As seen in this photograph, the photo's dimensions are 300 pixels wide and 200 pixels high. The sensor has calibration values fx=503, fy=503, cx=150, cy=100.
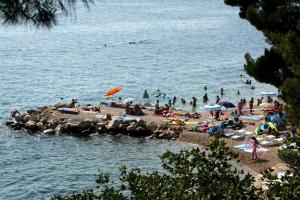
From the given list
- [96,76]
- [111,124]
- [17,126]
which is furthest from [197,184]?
[96,76]

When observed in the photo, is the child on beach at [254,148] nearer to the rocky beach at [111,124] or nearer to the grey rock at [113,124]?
the rocky beach at [111,124]

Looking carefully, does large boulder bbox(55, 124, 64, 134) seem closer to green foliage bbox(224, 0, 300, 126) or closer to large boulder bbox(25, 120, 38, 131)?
large boulder bbox(25, 120, 38, 131)

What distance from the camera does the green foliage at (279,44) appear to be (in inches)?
492

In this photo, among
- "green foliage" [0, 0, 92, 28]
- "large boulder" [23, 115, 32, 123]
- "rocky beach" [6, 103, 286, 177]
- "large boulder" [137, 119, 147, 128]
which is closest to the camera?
"green foliage" [0, 0, 92, 28]

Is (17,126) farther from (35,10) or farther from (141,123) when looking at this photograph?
(35,10)

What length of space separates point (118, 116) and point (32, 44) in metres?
78.8

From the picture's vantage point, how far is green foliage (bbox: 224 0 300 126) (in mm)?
12484

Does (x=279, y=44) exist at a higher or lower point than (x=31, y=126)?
higher

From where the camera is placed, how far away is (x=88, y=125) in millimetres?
44969

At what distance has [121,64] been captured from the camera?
88250 mm

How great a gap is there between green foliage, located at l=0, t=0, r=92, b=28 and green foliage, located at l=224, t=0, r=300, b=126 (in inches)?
215

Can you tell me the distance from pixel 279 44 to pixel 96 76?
65.8 metres

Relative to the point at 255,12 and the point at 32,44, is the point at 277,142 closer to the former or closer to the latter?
the point at 255,12

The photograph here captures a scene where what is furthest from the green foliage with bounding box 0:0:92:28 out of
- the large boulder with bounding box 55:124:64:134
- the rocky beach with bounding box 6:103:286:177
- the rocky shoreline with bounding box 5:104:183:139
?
the large boulder with bounding box 55:124:64:134
